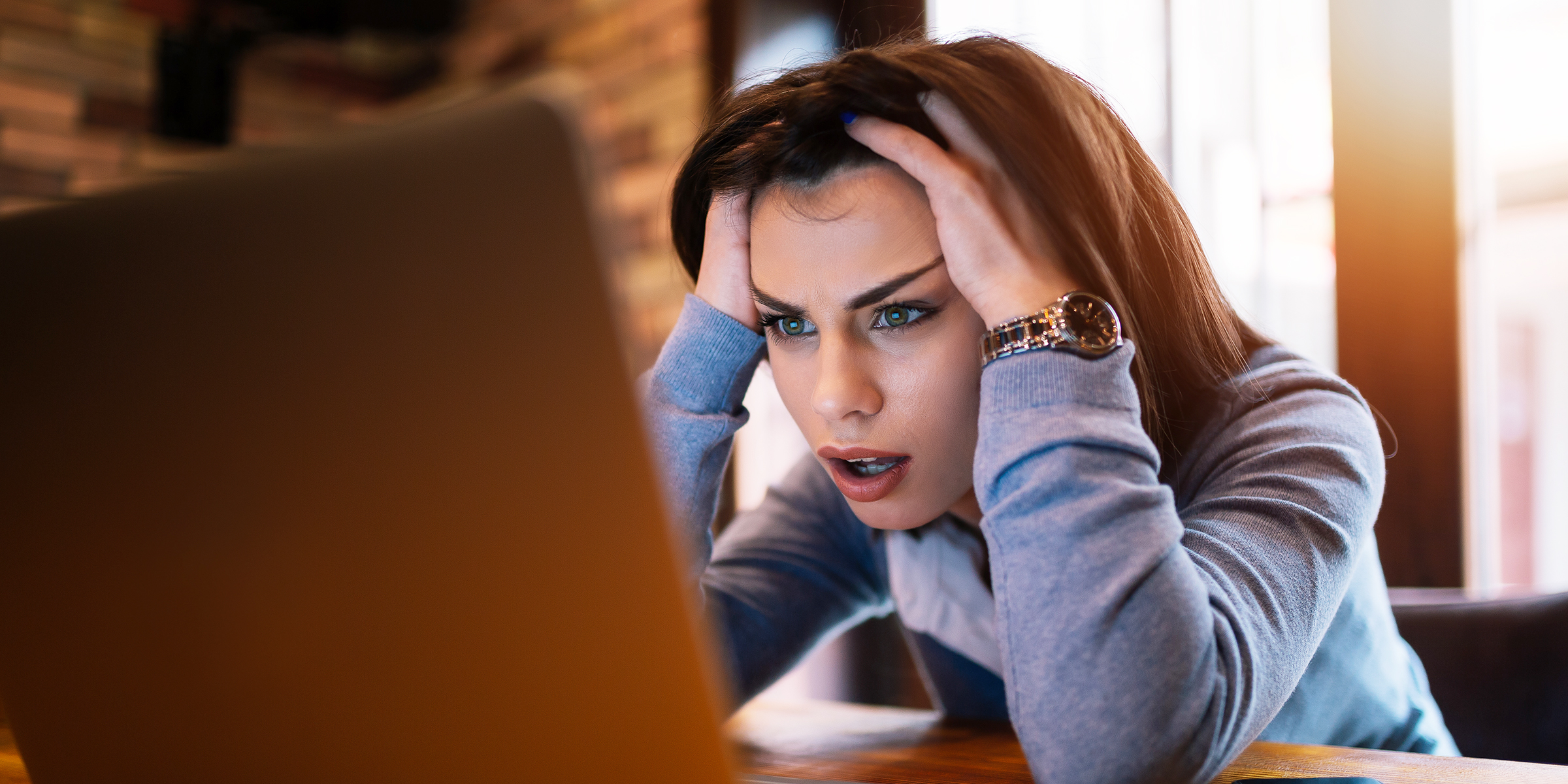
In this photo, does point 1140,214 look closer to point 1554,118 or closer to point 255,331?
point 255,331

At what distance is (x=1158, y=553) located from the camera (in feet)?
1.99

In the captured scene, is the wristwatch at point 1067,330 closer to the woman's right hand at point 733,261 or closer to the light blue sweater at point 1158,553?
the light blue sweater at point 1158,553

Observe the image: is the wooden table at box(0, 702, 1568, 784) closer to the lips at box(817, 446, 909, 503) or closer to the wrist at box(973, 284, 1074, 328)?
the lips at box(817, 446, 909, 503)

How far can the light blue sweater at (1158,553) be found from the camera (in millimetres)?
592

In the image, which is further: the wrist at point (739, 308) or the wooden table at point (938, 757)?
the wrist at point (739, 308)

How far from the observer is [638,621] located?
1.10 feet

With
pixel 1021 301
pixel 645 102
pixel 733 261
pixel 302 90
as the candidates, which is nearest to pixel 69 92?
pixel 302 90

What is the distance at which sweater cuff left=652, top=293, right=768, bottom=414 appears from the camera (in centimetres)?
94

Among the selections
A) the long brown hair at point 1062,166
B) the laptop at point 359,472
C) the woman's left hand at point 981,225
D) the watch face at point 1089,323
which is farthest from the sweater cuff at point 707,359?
the laptop at point 359,472

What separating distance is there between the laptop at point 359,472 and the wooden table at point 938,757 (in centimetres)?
35

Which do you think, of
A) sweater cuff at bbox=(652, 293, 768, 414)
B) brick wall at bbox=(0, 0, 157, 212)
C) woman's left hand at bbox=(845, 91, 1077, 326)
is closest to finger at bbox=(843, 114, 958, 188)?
woman's left hand at bbox=(845, 91, 1077, 326)

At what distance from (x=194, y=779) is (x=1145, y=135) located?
68.9 inches

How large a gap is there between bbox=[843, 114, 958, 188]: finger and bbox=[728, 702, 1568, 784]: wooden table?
45 centimetres

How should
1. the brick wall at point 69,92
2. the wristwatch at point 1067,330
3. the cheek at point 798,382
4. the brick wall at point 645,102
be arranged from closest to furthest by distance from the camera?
the wristwatch at point 1067,330 < the cheek at point 798,382 < the brick wall at point 645,102 < the brick wall at point 69,92
